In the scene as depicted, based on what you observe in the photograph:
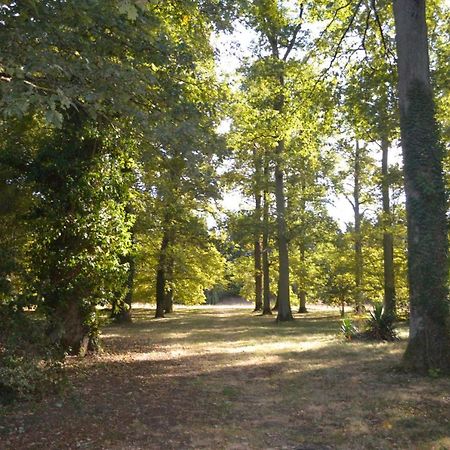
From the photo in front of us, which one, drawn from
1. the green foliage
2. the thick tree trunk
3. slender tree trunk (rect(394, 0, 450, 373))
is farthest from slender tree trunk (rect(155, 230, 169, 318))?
slender tree trunk (rect(394, 0, 450, 373))

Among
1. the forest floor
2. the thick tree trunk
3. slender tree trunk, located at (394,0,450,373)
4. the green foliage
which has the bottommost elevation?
Answer: the forest floor

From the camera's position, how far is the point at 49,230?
9.71 meters

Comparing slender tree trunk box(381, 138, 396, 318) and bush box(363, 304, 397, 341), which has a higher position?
slender tree trunk box(381, 138, 396, 318)

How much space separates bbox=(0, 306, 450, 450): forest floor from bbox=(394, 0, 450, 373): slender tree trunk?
749mm

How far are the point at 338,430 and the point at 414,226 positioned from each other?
170 inches

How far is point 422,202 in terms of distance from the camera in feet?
27.3

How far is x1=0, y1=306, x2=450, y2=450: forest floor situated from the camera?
5.15 metres

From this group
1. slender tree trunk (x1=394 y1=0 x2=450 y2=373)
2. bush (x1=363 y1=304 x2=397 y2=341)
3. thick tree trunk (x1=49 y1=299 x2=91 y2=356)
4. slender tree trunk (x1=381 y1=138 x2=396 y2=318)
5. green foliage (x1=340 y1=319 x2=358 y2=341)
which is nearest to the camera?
slender tree trunk (x1=394 y1=0 x2=450 y2=373)

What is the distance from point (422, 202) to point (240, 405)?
15.4 ft

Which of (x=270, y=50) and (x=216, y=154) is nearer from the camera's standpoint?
(x=216, y=154)

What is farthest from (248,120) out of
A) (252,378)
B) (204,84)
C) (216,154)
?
(252,378)

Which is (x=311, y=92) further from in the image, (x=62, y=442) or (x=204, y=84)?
(x=62, y=442)

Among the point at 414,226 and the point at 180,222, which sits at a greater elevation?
the point at 180,222

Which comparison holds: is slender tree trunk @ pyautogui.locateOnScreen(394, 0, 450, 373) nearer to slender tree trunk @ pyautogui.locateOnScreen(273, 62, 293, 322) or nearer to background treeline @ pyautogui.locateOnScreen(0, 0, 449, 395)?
background treeline @ pyautogui.locateOnScreen(0, 0, 449, 395)
